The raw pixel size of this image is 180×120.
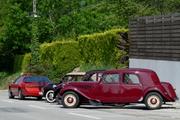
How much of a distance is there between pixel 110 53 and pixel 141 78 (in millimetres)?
13823

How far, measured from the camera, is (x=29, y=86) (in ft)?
114

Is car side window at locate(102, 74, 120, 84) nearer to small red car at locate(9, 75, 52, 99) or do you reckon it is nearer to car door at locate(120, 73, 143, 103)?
car door at locate(120, 73, 143, 103)

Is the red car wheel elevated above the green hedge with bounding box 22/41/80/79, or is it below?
below

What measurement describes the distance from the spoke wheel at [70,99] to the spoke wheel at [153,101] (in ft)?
9.74

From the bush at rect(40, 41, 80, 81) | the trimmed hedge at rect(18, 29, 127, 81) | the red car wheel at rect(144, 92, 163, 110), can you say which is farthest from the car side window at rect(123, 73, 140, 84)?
the bush at rect(40, 41, 80, 81)

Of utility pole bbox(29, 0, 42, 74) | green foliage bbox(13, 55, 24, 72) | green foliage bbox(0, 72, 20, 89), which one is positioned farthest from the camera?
green foliage bbox(13, 55, 24, 72)

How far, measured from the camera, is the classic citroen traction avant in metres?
25.3

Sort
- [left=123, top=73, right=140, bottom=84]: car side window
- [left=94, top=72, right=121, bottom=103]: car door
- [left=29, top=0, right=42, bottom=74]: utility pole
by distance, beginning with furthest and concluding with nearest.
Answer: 1. [left=29, top=0, right=42, bottom=74]: utility pole
2. [left=123, top=73, right=140, bottom=84]: car side window
3. [left=94, top=72, right=121, bottom=103]: car door

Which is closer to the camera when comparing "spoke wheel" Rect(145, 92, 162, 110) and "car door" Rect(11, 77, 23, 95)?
"spoke wheel" Rect(145, 92, 162, 110)

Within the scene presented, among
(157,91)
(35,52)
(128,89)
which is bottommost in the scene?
(157,91)

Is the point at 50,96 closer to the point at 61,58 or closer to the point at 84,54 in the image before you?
the point at 84,54

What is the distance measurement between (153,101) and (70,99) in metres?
3.50

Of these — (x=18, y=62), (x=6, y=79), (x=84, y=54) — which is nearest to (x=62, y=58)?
(x=84, y=54)

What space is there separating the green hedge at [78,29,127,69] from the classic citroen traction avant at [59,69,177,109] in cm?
1258
